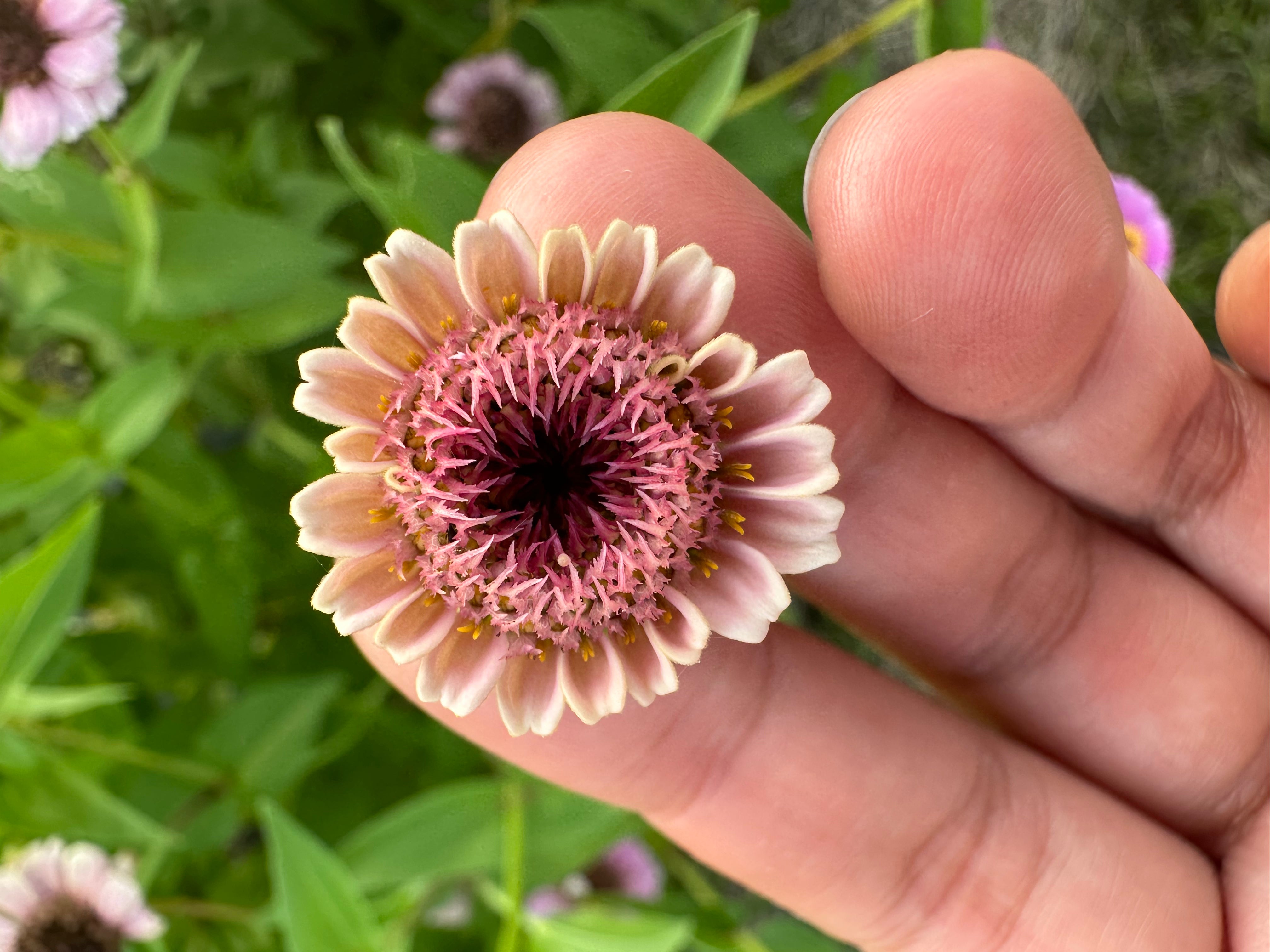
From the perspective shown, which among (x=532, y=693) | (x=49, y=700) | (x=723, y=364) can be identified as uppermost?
(x=723, y=364)

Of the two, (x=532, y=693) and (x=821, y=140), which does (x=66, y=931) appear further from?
(x=821, y=140)

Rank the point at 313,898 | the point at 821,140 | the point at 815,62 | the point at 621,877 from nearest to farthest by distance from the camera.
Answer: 1. the point at 821,140
2. the point at 313,898
3. the point at 815,62
4. the point at 621,877

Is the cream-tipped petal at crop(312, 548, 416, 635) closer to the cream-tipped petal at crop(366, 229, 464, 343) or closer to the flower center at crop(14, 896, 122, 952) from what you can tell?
the cream-tipped petal at crop(366, 229, 464, 343)

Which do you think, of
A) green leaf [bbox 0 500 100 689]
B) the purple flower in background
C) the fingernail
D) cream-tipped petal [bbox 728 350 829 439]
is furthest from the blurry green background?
the purple flower in background

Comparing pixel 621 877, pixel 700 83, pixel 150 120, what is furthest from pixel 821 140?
pixel 621 877

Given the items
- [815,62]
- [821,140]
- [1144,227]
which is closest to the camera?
[821,140]
